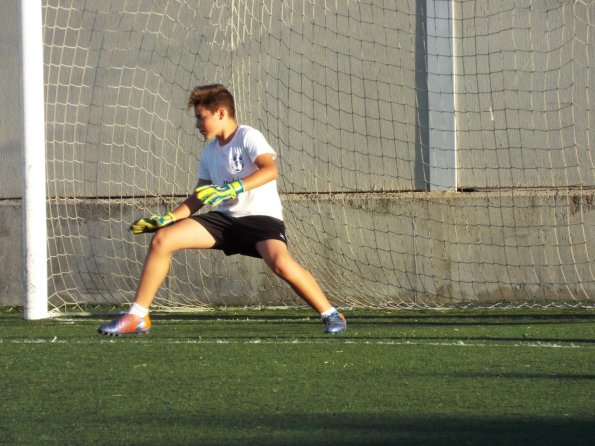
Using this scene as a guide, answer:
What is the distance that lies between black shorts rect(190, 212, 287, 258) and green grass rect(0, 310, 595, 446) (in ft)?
1.67

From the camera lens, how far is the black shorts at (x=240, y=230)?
6.97 meters

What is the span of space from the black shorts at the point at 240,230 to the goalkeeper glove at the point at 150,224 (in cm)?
16

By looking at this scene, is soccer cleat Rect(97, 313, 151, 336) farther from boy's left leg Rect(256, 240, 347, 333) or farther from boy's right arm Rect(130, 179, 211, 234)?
boy's left leg Rect(256, 240, 347, 333)

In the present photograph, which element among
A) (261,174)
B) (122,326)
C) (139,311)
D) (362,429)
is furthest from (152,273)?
(362,429)

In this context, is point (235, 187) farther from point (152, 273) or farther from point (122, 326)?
point (122, 326)

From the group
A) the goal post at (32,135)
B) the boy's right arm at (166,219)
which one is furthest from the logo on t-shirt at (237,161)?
the goal post at (32,135)

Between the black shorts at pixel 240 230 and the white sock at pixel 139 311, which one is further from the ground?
the black shorts at pixel 240 230

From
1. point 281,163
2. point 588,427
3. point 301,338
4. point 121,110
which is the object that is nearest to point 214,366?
point 301,338

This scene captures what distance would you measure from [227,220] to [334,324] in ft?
2.76

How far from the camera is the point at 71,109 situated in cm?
1002

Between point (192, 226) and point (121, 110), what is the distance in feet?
10.8

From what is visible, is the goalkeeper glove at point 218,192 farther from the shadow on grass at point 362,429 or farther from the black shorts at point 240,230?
the shadow on grass at point 362,429

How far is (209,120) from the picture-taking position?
7.02 metres

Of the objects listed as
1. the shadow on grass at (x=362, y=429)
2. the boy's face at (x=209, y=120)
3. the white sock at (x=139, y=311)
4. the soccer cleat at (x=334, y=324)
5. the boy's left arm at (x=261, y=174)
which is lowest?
the shadow on grass at (x=362, y=429)
